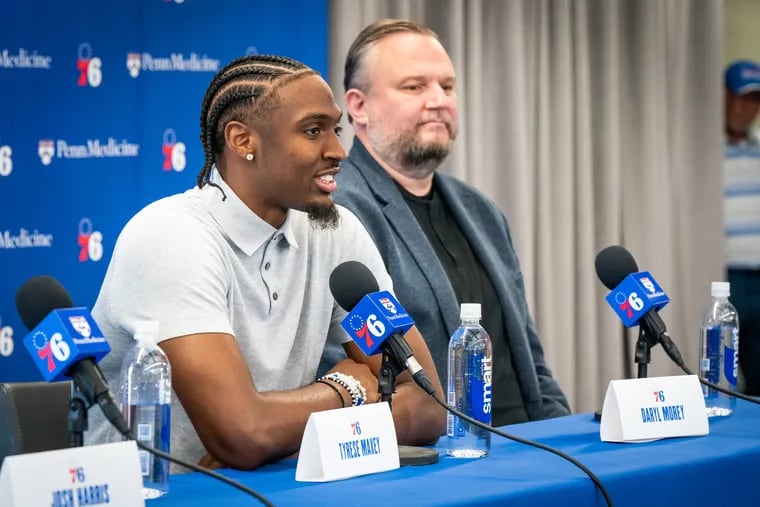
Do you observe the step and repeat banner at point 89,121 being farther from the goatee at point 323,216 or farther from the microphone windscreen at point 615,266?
the microphone windscreen at point 615,266

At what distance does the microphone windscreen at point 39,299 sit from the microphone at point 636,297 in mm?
1086

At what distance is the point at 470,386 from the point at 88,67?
7.38 feet

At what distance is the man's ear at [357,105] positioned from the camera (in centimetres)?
334

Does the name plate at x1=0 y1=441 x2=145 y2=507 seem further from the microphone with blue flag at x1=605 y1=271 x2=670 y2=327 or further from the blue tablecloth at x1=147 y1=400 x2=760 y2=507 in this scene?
the microphone with blue flag at x1=605 y1=271 x2=670 y2=327

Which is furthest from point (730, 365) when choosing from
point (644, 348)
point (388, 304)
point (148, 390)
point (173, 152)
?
point (173, 152)

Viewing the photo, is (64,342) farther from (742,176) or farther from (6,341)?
(742,176)

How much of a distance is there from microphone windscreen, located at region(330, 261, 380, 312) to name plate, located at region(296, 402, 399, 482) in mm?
196

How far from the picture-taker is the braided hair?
2254 millimetres

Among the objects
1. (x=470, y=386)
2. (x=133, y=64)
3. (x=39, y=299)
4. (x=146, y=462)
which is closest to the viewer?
(x=39, y=299)

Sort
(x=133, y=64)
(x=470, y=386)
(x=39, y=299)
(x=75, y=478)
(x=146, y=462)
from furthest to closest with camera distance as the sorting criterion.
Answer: (x=133, y=64) < (x=470, y=386) < (x=146, y=462) < (x=39, y=299) < (x=75, y=478)

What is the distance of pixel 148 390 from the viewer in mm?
1778

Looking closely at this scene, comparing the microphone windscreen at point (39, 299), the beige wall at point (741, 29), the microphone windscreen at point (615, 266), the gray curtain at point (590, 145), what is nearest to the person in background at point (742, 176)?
the gray curtain at point (590, 145)

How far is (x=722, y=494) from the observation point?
76.1 inches

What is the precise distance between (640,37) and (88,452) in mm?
4782
